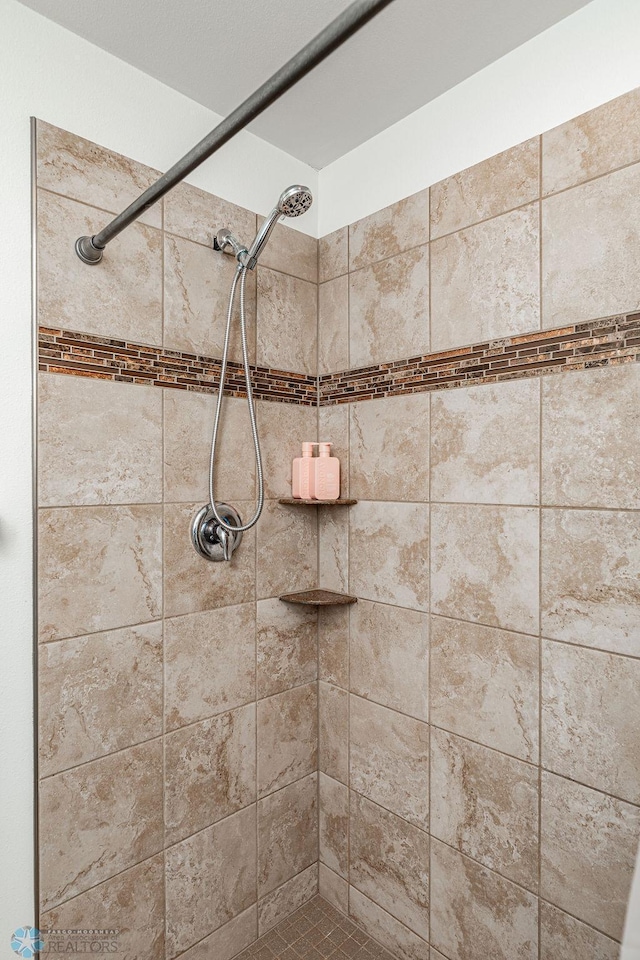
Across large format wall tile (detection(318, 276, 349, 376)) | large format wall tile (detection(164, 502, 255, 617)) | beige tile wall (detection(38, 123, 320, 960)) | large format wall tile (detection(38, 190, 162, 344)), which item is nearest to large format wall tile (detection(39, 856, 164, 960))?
beige tile wall (detection(38, 123, 320, 960))

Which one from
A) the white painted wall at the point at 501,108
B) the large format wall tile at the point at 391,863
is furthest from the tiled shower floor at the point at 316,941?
the white painted wall at the point at 501,108

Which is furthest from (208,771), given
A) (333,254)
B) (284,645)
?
(333,254)

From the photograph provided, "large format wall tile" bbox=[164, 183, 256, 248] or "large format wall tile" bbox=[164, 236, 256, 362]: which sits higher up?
"large format wall tile" bbox=[164, 183, 256, 248]

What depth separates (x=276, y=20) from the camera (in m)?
1.23

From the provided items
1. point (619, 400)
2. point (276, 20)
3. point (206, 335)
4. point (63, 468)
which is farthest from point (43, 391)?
point (619, 400)

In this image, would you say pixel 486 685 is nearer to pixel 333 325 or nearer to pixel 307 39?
pixel 333 325

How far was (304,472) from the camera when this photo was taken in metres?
1.64

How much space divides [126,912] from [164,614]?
2.32 ft

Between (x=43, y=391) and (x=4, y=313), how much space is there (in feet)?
0.58

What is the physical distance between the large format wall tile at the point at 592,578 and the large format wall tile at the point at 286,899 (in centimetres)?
117

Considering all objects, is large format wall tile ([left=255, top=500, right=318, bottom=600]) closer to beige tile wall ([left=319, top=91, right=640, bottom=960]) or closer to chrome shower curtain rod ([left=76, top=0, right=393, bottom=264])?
beige tile wall ([left=319, top=91, right=640, bottom=960])

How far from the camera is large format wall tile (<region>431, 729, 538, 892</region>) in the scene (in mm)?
1236

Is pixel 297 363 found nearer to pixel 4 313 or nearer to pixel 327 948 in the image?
pixel 4 313

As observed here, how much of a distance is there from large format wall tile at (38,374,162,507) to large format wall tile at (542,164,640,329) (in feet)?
3.25
